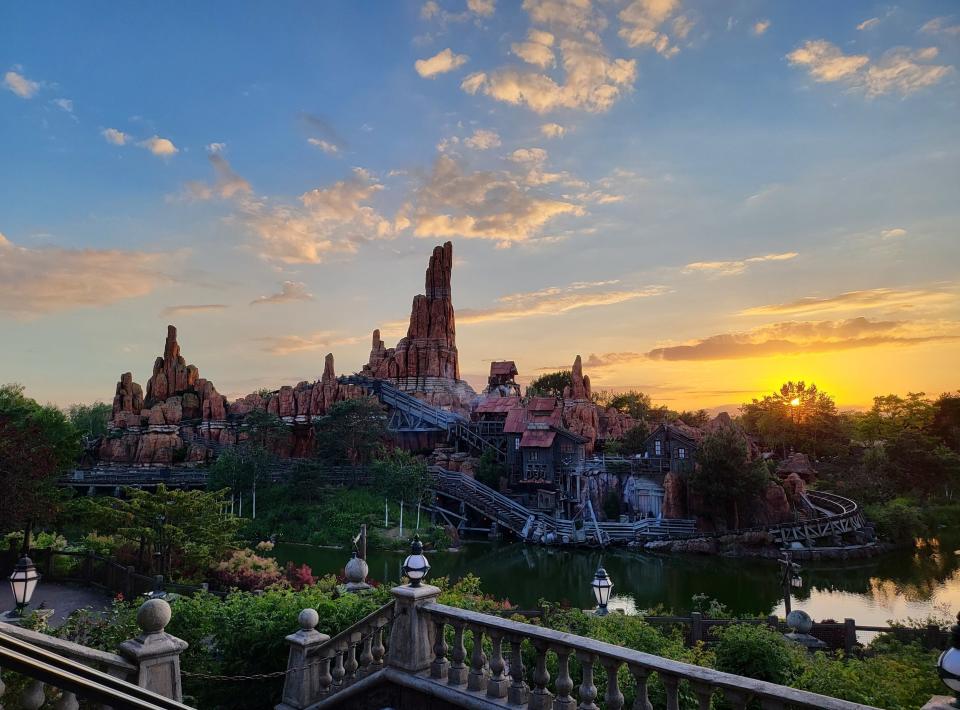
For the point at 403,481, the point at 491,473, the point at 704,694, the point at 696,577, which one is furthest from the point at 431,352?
the point at 704,694

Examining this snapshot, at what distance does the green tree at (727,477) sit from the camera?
37.3 meters

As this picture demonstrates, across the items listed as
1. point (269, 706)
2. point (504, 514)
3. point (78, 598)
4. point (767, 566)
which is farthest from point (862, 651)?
point (504, 514)

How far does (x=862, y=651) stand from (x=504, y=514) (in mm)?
29084

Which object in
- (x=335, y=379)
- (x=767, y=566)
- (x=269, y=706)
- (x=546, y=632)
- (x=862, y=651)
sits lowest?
(x=767, y=566)

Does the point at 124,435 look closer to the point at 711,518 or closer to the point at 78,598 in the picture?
the point at 78,598

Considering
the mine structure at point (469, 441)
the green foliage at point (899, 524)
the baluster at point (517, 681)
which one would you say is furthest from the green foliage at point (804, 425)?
the baluster at point (517, 681)

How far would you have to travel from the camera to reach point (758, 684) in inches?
168

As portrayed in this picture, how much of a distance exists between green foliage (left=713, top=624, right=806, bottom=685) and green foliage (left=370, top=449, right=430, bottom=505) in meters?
32.1

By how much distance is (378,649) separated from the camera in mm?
6938

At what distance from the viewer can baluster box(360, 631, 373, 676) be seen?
22.6 feet

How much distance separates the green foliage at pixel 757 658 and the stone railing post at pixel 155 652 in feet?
21.9

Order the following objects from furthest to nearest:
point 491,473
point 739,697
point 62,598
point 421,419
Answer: point 421,419 < point 491,473 < point 62,598 < point 739,697

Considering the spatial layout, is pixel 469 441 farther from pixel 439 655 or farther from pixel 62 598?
pixel 439 655

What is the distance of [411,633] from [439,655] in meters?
0.37
